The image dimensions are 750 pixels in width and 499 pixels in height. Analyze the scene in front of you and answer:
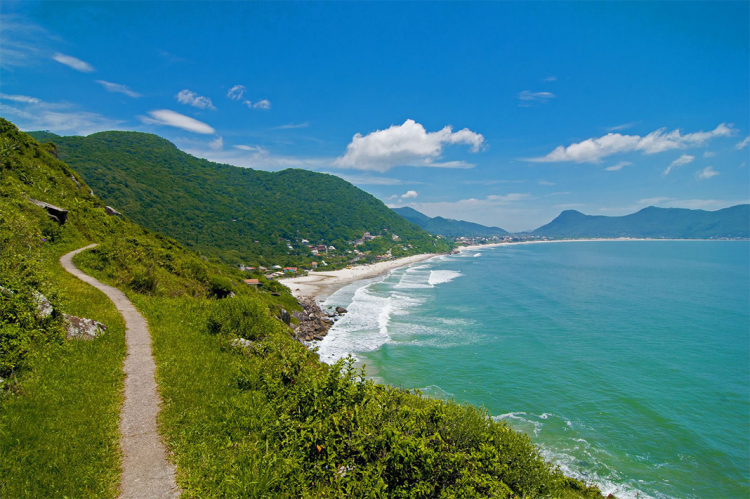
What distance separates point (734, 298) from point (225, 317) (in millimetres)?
87105

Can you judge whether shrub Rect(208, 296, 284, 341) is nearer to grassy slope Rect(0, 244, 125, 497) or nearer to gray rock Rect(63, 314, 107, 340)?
gray rock Rect(63, 314, 107, 340)

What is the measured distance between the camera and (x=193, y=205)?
140 metres

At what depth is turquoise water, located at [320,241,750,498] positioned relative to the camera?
67.4 ft

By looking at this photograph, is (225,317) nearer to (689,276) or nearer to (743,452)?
(743,452)

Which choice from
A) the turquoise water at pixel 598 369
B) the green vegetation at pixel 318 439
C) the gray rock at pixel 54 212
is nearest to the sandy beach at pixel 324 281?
the turquoise water at pixel 598 369

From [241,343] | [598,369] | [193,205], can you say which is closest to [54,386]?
[241,343]

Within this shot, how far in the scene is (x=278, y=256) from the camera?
419 feet

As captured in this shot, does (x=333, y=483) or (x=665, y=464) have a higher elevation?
(x=333, y=483)

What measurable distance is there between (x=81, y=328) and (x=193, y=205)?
480 ft

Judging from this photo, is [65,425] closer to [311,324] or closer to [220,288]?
[220,288]

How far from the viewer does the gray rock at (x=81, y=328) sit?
36.1 feet

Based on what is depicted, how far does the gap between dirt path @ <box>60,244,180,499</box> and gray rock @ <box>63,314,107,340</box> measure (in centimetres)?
100

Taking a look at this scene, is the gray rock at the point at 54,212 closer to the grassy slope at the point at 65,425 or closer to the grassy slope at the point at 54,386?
the grassy slope at the point at 54,386

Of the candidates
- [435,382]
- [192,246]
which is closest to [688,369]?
[435,382]
